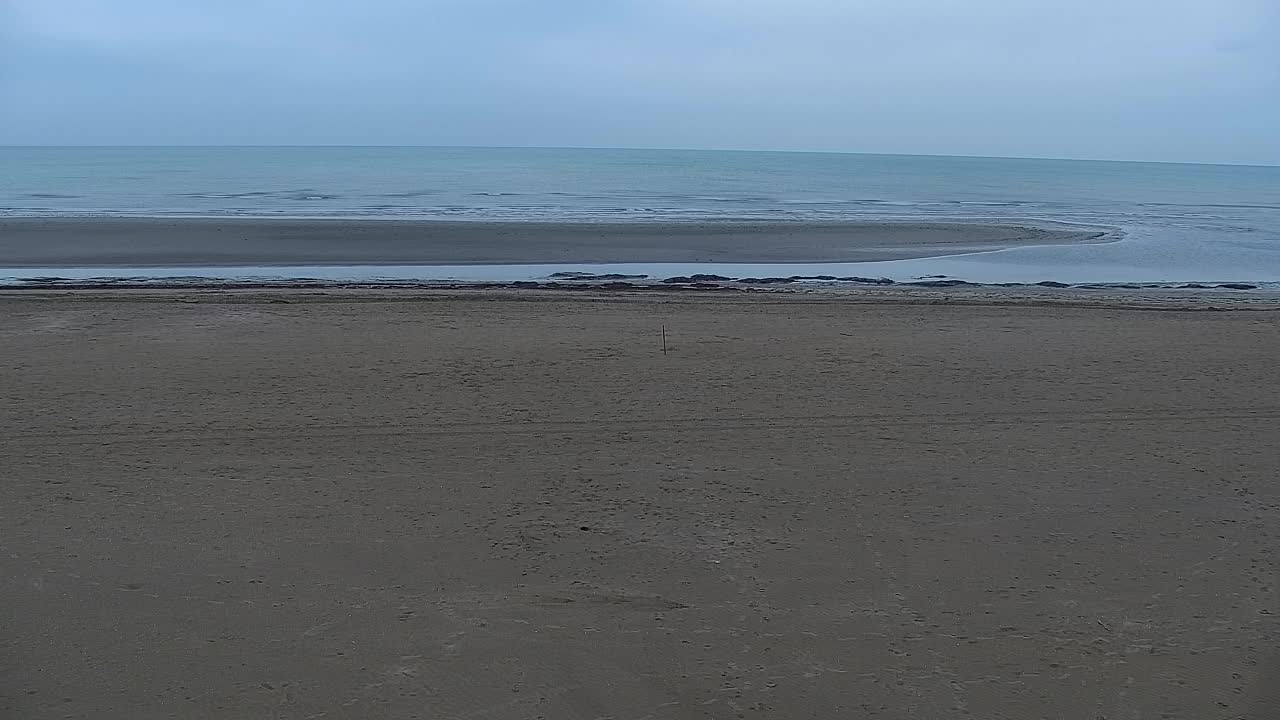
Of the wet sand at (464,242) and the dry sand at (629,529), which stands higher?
the wet sand at (464,242)

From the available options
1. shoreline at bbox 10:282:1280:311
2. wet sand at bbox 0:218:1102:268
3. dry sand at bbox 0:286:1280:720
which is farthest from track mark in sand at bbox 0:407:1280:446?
wet sand at bbox 0:218:1102:268

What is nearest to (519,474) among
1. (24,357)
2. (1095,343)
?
(24,357)

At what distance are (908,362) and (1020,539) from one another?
15.6 ft

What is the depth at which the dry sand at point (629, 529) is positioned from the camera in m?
4.48

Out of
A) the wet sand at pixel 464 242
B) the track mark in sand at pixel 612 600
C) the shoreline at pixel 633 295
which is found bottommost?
the track mark in sand at pixel 612 600

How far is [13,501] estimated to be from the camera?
6.41 metres

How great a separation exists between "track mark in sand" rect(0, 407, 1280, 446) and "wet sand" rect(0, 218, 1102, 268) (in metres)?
13.3

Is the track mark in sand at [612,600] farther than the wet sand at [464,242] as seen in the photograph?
No

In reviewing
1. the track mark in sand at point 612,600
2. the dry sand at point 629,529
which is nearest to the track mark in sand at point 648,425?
the dry sand at point 629,529

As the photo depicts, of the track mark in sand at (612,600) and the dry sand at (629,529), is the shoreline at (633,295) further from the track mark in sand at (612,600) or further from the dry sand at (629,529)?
the track mark in sand at (612,600)

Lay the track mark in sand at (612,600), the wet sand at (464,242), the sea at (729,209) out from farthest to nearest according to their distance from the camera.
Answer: the wet sand at (464,242), the sea at (729,209), the track mark in sand at (612,600)

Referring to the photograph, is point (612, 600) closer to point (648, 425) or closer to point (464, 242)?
point (648, 425)

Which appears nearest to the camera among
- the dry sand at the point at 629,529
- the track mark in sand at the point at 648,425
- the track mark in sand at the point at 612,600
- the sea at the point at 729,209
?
the dry sand at the point at 629,529

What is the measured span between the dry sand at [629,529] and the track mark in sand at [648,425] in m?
0.05
